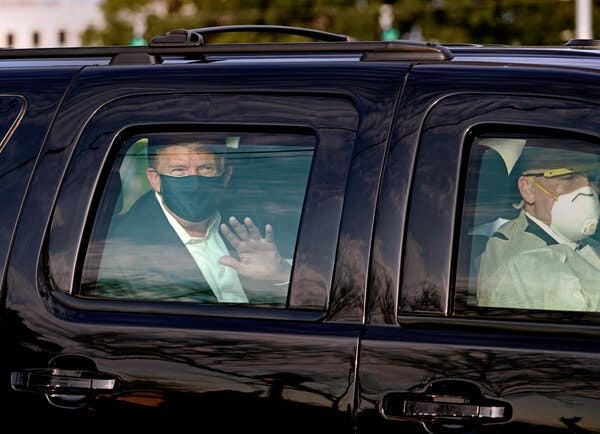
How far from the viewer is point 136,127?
347 cm

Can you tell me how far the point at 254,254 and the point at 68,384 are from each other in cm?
52

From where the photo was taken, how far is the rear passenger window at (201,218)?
329 centimetres

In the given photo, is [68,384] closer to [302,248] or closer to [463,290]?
[302,248]

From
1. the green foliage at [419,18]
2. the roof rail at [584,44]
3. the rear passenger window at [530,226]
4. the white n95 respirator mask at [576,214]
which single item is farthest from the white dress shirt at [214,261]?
the green foliage at [419,18]

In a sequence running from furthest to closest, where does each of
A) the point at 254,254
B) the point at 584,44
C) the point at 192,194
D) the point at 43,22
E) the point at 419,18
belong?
the point at 43,22
the point at 419,18
the point at 584,44
the point at 192,194
the point at 254,254

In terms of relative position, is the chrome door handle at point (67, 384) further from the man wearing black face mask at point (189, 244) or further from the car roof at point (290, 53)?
the car roof at point (290, 53)

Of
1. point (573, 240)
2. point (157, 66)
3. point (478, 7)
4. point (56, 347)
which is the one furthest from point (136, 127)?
point (478, 7)

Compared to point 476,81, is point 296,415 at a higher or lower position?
lower

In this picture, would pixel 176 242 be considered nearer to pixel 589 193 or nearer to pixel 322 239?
pixel 322 239

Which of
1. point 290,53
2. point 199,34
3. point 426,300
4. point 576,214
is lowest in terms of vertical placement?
point 426,300

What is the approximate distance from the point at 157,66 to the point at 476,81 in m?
0.85

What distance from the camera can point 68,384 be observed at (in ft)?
10.7

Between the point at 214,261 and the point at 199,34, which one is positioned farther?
the point at 199,34

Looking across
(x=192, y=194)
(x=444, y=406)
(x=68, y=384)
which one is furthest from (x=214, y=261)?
(x=444, y=406)
